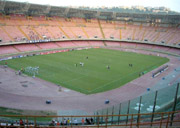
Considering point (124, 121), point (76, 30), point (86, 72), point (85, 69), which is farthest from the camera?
point (76, 30)

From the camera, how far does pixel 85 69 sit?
3503cm

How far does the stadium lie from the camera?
500 inches

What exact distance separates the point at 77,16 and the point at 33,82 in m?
55.6

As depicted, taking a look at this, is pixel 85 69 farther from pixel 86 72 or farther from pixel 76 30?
pixel 76 30

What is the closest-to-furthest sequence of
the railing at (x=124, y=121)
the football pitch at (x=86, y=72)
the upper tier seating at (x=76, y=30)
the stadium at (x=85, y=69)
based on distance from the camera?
the railing at (x=124, y=121)
the stadium at (x=85, y=69)
the football pitch at (x=86, y=72)
the upper tier seating at (x=76, y=30)

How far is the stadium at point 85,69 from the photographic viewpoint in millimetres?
12703

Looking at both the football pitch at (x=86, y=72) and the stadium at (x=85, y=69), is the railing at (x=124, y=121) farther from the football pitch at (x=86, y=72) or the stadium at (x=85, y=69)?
the football pitch at (x=86, y=72)

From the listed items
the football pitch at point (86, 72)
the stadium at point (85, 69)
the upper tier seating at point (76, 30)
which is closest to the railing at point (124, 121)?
the stadium at point (85, 69)

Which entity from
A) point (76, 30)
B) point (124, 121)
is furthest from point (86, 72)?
point (76, 30)

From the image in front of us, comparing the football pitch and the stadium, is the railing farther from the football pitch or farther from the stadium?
the football pitch

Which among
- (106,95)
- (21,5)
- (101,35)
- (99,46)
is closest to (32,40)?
(21,5)

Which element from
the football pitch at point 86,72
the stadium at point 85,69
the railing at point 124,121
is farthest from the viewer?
the football pitch at point 86,72

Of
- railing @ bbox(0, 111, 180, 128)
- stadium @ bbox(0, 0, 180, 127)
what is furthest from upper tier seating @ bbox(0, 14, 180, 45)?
railing @ bbox(0, 111, 180, 128)

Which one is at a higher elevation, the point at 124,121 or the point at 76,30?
the point at 76,30
